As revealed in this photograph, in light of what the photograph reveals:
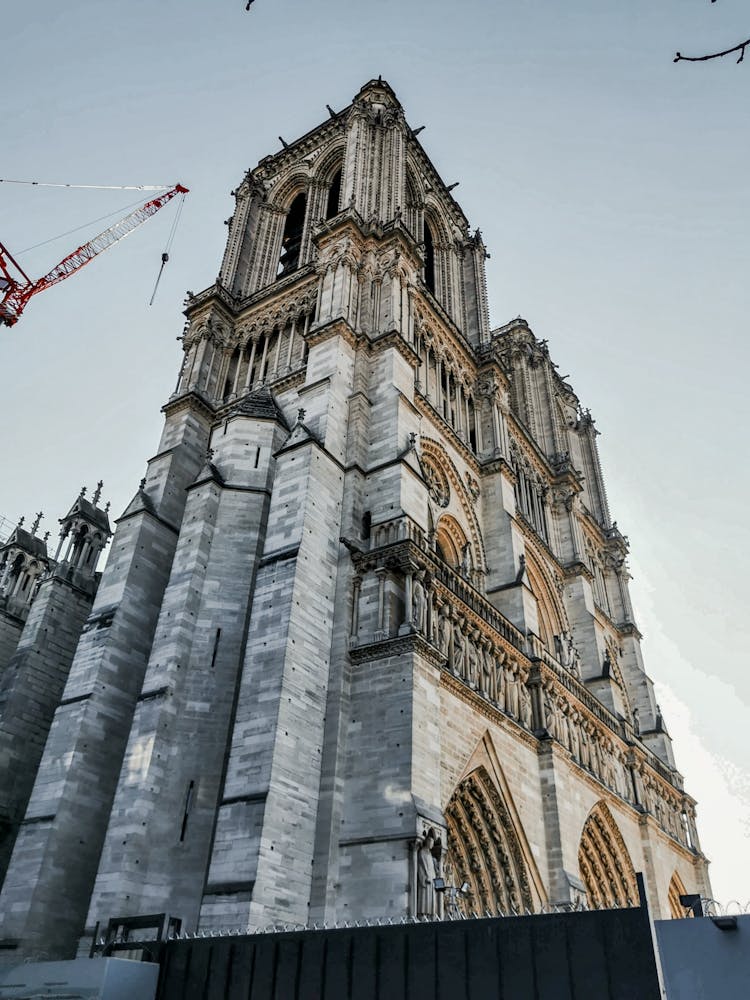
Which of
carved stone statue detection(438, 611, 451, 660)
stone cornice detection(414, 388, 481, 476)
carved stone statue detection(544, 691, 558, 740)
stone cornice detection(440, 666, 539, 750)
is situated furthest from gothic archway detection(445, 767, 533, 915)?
stone cornice detection(414, 388, 481, 476)

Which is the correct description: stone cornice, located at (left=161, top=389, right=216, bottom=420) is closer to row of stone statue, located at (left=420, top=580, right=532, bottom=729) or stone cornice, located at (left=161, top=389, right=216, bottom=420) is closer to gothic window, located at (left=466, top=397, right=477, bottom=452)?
gothic window, located at (left=466, top=397, right=477, bottom=452)

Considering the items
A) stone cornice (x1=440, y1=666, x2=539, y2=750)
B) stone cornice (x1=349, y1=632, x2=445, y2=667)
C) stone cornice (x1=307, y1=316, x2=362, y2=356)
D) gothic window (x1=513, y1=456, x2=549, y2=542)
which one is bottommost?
stone cornice (x1=440, y1=666, x2=539, y2=750)

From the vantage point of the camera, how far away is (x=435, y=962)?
8375 mm

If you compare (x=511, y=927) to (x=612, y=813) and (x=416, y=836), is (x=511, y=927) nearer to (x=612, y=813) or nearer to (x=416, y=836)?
(x=416, y=836)

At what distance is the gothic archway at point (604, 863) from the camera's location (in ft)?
76.5

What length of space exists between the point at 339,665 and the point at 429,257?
24.2m

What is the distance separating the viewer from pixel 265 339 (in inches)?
1148

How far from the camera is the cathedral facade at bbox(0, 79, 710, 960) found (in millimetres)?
15711

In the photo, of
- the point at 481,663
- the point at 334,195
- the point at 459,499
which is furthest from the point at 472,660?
the point at 334,195

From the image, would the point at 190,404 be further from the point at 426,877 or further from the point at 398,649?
the point at 426,877

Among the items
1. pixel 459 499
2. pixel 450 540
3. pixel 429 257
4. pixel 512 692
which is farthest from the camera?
pixel 429 257

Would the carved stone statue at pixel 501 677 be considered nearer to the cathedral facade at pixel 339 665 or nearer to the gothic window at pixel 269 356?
the cathedral facade at pixel 339 665

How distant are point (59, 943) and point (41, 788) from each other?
328 cm

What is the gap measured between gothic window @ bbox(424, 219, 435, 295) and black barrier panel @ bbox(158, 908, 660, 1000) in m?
29.7
